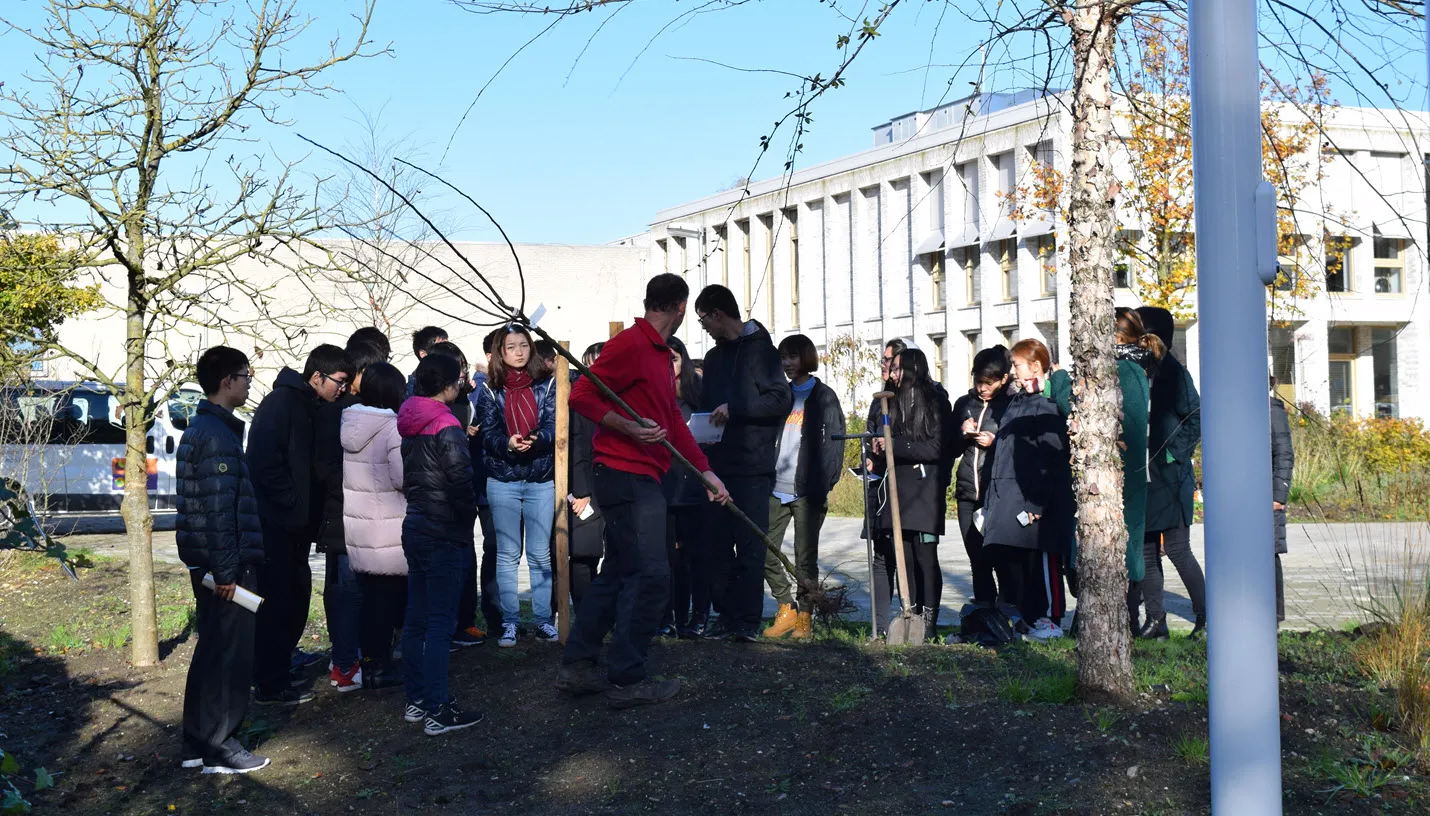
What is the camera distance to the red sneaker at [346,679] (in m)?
7.09

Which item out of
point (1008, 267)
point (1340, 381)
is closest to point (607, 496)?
point (1008, 267)

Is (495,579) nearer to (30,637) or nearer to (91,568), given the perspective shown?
(30,637)

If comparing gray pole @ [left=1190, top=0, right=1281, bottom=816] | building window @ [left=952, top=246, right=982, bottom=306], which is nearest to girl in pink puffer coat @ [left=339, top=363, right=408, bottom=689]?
gray pole @ [left=1190, top=0, right=1281, bottom=816]

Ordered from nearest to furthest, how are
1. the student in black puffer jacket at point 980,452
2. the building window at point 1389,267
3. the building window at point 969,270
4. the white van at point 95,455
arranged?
the student in black puffer jacket at point 980,452 → the white van at point 95,455 → the building window at point 969,270 → the building window at point 1389,267

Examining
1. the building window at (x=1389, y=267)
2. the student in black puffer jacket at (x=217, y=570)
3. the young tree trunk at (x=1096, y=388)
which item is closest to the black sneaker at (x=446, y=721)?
the student in black puffer jacket at (x=217, y=570)

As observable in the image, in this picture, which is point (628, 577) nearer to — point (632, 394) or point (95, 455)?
point (632, 394)

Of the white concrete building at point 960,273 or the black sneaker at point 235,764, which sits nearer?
the black sneaker at point 235,764

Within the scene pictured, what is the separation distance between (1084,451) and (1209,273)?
257 centimetres

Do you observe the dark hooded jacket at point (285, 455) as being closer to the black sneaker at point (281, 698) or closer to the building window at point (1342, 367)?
the black sneaker at point (281, 698)

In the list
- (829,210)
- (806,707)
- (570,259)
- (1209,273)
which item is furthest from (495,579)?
(570,259)

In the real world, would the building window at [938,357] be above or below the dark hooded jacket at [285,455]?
above

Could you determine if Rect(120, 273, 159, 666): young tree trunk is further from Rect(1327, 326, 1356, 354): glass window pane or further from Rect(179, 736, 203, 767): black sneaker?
Rect(1327, 326, 1356, 354): glass window pane

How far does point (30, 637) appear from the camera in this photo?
940 cm

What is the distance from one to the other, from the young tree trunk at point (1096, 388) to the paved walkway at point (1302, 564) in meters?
1.75
